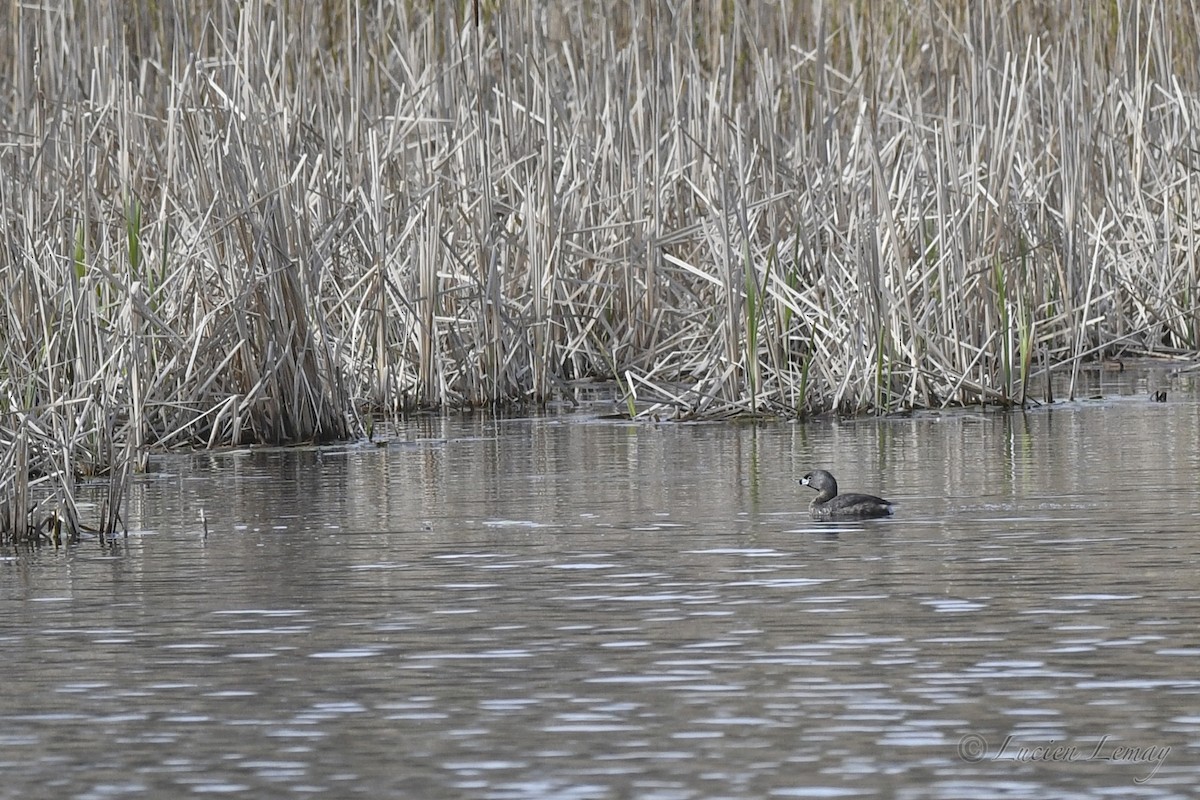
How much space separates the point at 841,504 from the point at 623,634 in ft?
7.33

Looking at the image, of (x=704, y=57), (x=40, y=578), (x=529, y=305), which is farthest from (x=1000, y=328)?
(x=40, y=578)

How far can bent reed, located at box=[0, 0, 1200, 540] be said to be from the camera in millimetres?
10969

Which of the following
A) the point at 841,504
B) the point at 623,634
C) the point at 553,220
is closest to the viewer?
the point at 623,634

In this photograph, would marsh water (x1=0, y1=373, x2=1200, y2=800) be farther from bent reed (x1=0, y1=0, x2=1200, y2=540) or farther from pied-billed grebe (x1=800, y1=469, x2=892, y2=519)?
bent reed (x1=0, y1=0, x2=1200, y2=540)

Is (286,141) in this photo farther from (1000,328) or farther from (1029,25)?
(1029,25)

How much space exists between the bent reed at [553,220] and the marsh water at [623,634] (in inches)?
37.4

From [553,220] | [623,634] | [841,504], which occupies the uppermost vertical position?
[553,220]

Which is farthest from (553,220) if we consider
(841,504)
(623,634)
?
(623,634)

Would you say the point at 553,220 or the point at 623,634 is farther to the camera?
the point at 553,220

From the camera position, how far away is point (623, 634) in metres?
6.31

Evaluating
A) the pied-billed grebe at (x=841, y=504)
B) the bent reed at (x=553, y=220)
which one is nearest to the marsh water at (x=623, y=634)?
the pied-billed grebe at (x=841, y=504)

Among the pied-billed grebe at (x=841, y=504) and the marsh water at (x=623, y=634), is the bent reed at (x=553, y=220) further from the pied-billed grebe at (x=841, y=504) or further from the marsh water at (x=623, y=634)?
the pied-billed grebe at (x=841, y=504)

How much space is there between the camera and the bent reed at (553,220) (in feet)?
36.0

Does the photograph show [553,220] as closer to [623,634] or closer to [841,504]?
[841,504]
